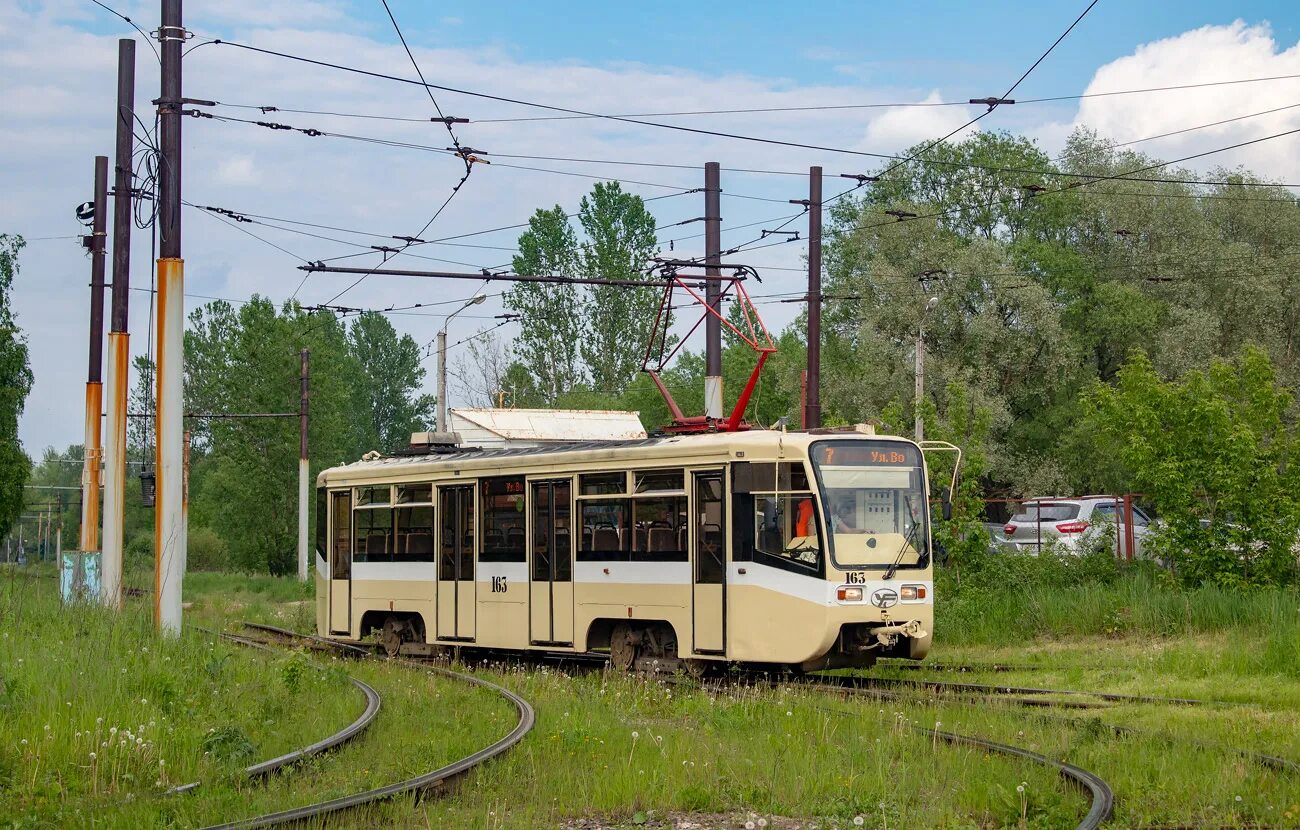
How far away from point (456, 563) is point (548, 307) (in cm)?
4481

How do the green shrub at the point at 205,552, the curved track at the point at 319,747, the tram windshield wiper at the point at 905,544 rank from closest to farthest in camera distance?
the curved track at the point at 319,747 < the tram windshield wiper at the point at 905,544 < the green shrub at the point at 205,552

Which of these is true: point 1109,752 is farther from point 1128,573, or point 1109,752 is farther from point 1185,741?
point 1128,573

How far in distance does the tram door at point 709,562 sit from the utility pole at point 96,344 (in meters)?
13.6

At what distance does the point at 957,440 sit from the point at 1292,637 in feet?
24.9

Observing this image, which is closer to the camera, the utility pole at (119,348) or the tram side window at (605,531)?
the tram side window at (605,531)

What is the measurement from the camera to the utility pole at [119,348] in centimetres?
1975

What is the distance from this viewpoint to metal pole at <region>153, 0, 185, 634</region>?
16578mm

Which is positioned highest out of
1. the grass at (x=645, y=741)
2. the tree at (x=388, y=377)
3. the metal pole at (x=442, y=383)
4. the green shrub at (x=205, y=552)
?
the tree at (x=388, y=377)

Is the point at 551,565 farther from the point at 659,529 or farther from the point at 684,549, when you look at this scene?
the point at 684,549

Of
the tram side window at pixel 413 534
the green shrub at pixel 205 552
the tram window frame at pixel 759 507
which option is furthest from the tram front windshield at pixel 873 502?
the green shrub at pixel 205 552

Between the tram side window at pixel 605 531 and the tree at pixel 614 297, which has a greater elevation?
the tree at pixel 614 297

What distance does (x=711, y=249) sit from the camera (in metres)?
22.4

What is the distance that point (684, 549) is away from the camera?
51.6ft

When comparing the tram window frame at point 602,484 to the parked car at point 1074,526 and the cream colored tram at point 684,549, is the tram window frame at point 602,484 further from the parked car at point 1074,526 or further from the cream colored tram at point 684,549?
the parked car at point 1074,526
